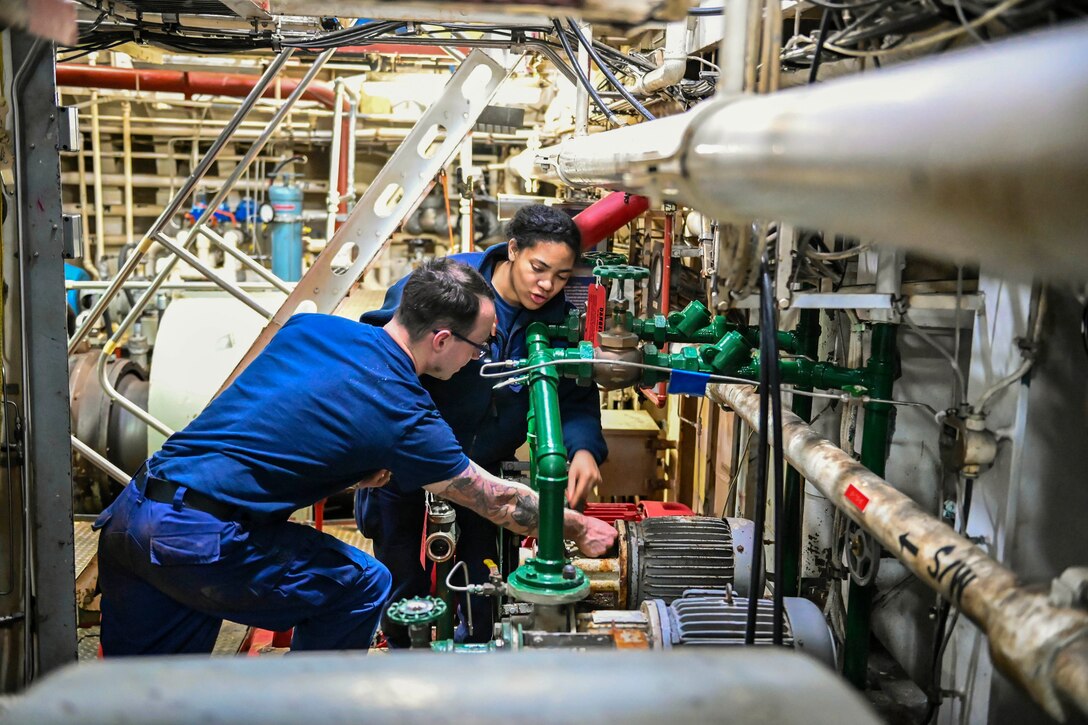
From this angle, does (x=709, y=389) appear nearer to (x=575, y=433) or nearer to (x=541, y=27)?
(x=575, y=433)

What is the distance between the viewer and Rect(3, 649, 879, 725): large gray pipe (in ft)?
2.54

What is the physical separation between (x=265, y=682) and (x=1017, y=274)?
852 millimetres

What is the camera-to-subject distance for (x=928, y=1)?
1.22 meters

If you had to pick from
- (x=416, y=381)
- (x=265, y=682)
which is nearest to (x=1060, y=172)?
(x=265, y=682)

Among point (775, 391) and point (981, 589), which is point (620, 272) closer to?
point (775, 391)

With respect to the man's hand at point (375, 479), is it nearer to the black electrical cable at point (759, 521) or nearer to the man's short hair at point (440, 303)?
the man's short hair at point (440, 303)

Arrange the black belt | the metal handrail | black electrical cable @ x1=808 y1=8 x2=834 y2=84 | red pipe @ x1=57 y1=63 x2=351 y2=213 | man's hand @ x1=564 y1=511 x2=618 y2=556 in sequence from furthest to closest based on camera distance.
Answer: red pipe @ x1=57 y1=63 x2=351 y2=213, the metal handrail, man's hand @ x1=564 y1=511 x2=618 y2=556, the black belt, black electrical cable @ x1=808 y1=8 x2=834 y2=84

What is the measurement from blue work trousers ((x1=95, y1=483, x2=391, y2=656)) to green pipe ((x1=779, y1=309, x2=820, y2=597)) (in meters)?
1.24

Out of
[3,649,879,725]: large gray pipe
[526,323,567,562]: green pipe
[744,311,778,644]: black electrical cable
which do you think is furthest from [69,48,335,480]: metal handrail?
[3,649,879,725]: large gray pipe

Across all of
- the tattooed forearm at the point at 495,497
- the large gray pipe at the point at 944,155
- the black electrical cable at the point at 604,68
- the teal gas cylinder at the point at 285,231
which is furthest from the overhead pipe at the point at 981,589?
the teal gas cylinder at the point at 285,231

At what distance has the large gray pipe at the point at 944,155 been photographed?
0.73 meters

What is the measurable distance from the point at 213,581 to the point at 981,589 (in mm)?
1914

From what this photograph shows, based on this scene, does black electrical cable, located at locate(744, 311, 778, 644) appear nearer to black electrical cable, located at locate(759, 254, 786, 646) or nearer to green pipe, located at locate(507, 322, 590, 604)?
black electrical cable, located at locate(759, 254, 786, 646)

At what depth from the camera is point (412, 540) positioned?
3.40m
